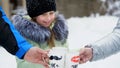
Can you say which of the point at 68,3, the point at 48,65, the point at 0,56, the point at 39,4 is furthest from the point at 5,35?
the point at 68,3

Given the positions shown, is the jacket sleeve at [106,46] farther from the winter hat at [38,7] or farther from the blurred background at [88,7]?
the blurred background at [88,7]

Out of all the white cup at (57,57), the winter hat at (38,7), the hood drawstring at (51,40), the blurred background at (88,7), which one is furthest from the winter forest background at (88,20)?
the white cup at (57,57)

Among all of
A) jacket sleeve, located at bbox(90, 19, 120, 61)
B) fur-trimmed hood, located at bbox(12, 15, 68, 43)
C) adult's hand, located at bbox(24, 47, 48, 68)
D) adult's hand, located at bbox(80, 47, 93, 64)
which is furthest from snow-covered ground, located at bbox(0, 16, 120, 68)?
adult's hand, located at bbox(24, 47, 48, 68)

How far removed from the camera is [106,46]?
123 inches

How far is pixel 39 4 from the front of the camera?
3.66 m

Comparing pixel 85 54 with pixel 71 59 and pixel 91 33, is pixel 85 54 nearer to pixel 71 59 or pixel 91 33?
pixel 71 59

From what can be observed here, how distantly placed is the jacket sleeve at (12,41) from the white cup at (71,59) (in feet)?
1.29

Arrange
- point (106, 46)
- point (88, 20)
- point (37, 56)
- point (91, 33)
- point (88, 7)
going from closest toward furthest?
point (37, 56)
point (106, 46)
point (91, 33)
point (88, 20)
point (88, 7)

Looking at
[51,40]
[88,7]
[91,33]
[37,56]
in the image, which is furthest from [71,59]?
[88,7]

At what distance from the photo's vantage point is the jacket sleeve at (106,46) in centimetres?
302

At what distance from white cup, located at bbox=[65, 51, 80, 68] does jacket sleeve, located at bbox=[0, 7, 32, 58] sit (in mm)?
393

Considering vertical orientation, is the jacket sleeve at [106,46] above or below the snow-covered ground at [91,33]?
above

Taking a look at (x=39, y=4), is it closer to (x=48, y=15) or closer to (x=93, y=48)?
(x=48, y=15)

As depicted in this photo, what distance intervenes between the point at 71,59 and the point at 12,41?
564 mm
